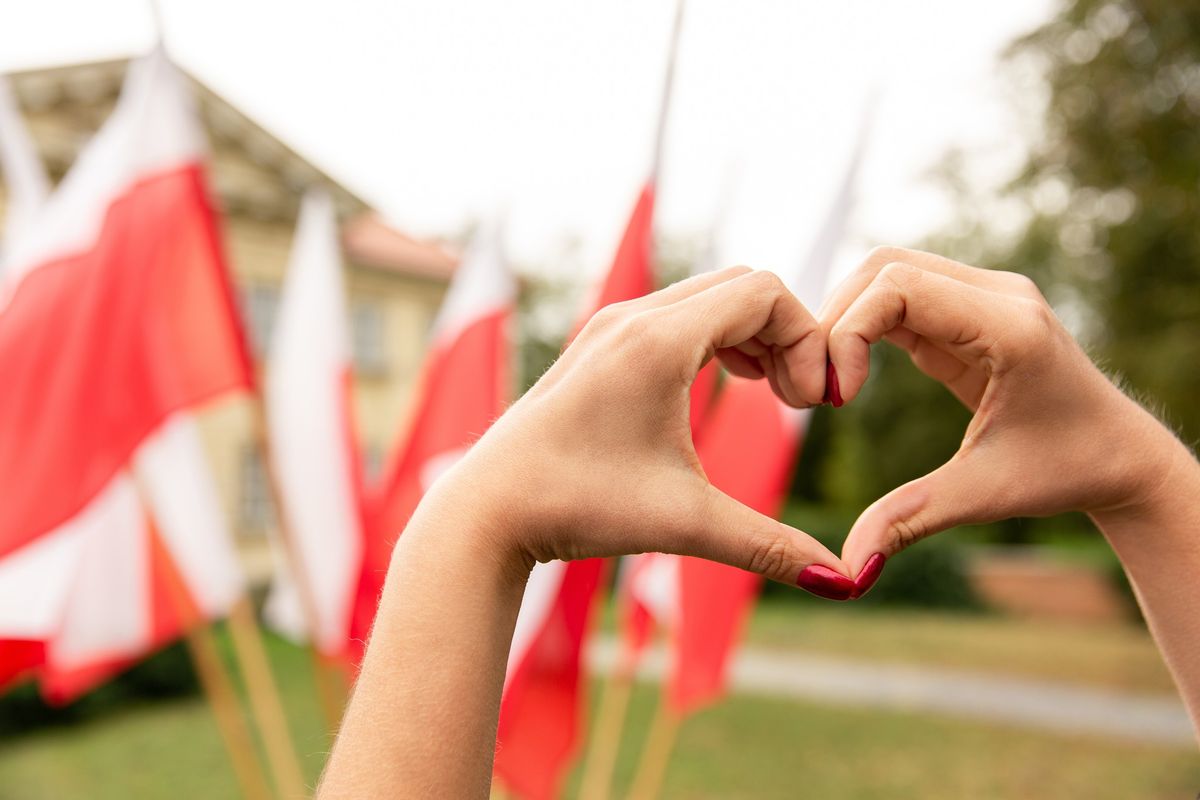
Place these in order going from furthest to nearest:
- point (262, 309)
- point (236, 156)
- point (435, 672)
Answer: point (262, 309) < point (236, 156) < point (435, 672)

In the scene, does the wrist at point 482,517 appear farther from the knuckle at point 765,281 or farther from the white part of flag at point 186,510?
the white part of flag at point 186,510

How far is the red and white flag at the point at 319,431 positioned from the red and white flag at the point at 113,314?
0.48 meters

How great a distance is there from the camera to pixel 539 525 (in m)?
0.77

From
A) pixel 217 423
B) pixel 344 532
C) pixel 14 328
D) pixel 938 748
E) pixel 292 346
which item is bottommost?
pixel 217 423

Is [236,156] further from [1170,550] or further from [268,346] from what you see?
[1170,550]

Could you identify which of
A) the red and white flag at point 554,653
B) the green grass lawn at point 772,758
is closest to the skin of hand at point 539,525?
the red and white flag at point 554,653

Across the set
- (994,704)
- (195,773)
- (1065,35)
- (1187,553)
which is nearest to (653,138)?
(1187,553)

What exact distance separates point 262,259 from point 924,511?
57.1 feet

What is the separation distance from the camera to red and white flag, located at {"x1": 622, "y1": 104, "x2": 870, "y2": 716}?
3.14 meters

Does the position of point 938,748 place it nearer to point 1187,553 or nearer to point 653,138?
point 653,138

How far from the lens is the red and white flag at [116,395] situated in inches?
99.6

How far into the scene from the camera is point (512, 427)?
774 millimetres

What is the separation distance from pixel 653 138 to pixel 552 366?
6.88ft

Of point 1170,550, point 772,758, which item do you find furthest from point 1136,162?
point 1170,550
